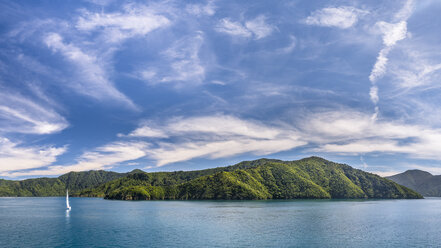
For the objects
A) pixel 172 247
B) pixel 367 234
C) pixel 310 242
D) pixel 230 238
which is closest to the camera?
pixel 172 247

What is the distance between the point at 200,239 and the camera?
86625 millimetres

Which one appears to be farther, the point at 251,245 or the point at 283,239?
the point at 283,239

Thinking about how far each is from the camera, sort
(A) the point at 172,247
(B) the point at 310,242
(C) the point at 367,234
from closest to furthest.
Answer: (A) the point at 172,247, (B) the point at 310,242, (C) the point at 367,234

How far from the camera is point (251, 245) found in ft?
253

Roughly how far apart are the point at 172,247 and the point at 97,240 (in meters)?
27.8

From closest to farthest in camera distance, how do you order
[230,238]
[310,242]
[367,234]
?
1. [310,242]
2. [230,238]
3. [367,234]

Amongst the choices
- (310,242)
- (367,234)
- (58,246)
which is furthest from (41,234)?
(367,234)

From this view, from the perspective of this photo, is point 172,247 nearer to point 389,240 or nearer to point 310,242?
point 310,242

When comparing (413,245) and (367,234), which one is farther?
(367,234)

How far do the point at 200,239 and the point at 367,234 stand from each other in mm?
59312

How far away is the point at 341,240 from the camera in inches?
3381

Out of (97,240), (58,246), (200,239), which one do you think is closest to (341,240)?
(200,239)

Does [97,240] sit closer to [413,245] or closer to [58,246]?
[58,246]

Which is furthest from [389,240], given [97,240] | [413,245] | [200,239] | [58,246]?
[58,246]
